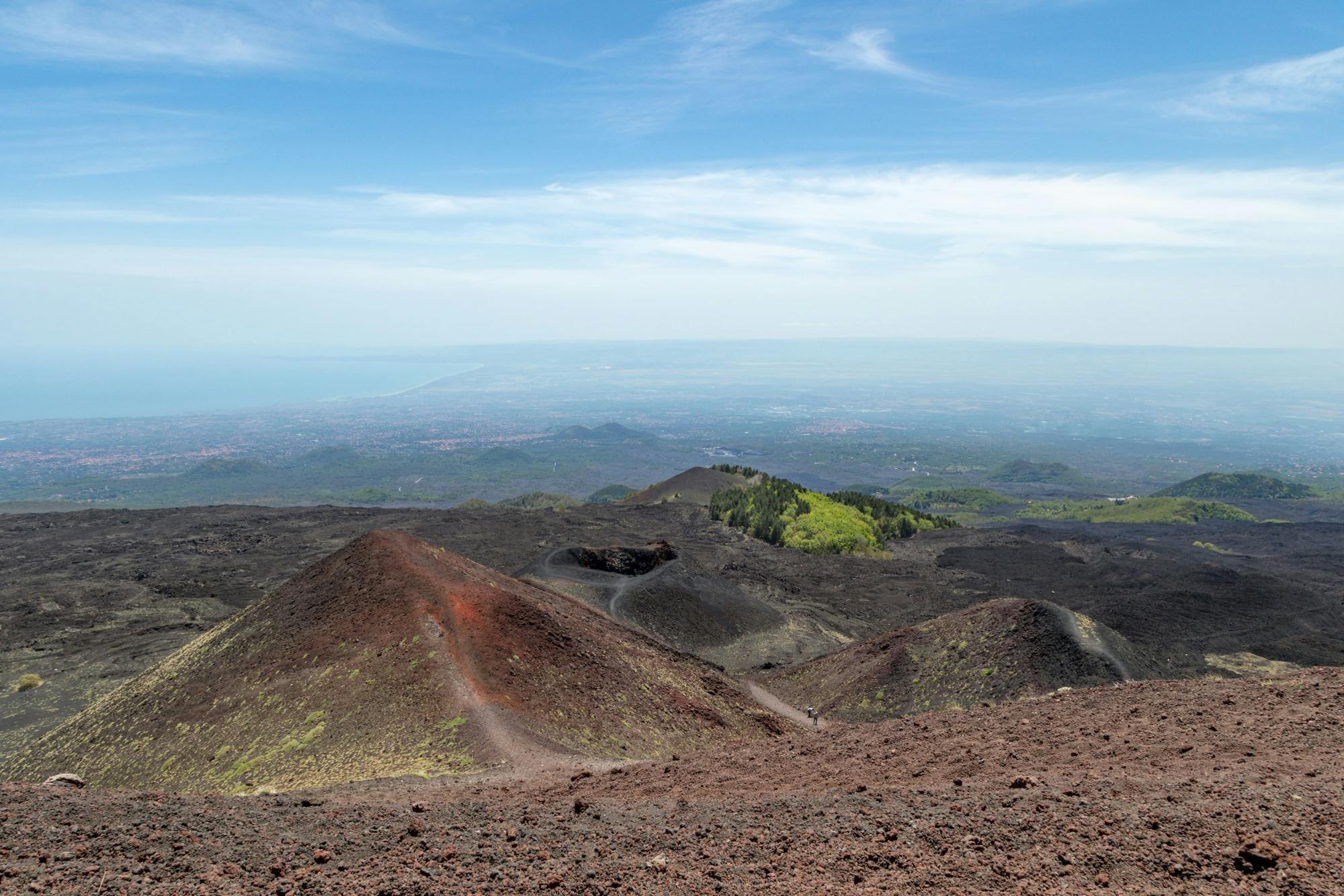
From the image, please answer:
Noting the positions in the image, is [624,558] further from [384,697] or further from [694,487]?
[694,487]

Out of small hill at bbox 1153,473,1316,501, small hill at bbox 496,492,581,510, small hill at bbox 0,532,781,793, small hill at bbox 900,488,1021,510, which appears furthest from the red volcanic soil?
small hill at bbox 1153,473,1316,501

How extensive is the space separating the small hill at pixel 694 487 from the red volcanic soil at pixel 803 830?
5566 centimetres

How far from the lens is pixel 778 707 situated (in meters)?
24.7

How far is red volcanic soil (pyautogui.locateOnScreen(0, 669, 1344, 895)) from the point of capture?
21.8 ft

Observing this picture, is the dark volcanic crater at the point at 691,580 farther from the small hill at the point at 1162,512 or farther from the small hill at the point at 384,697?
the small hill at the point at 384,697

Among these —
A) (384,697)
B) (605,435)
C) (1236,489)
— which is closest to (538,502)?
(384,697)

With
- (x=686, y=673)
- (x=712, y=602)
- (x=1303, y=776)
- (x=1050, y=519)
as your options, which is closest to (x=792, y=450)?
(x=1050, y=519)

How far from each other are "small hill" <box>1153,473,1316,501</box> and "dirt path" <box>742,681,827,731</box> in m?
81.3

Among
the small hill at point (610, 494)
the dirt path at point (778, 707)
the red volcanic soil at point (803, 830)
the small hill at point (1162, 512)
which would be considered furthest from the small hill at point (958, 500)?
the red volcanic soil at point (803, 830)

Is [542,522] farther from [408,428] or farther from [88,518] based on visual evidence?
[408,428]

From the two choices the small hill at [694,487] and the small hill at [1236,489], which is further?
the small hill at [1236,489]

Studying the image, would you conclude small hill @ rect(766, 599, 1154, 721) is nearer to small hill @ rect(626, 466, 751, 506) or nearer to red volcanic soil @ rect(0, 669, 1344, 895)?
red volcanic soil @ rect(0, 669, 1344, 895)

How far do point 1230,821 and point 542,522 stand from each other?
53189 mm

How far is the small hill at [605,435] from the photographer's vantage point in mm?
160875
